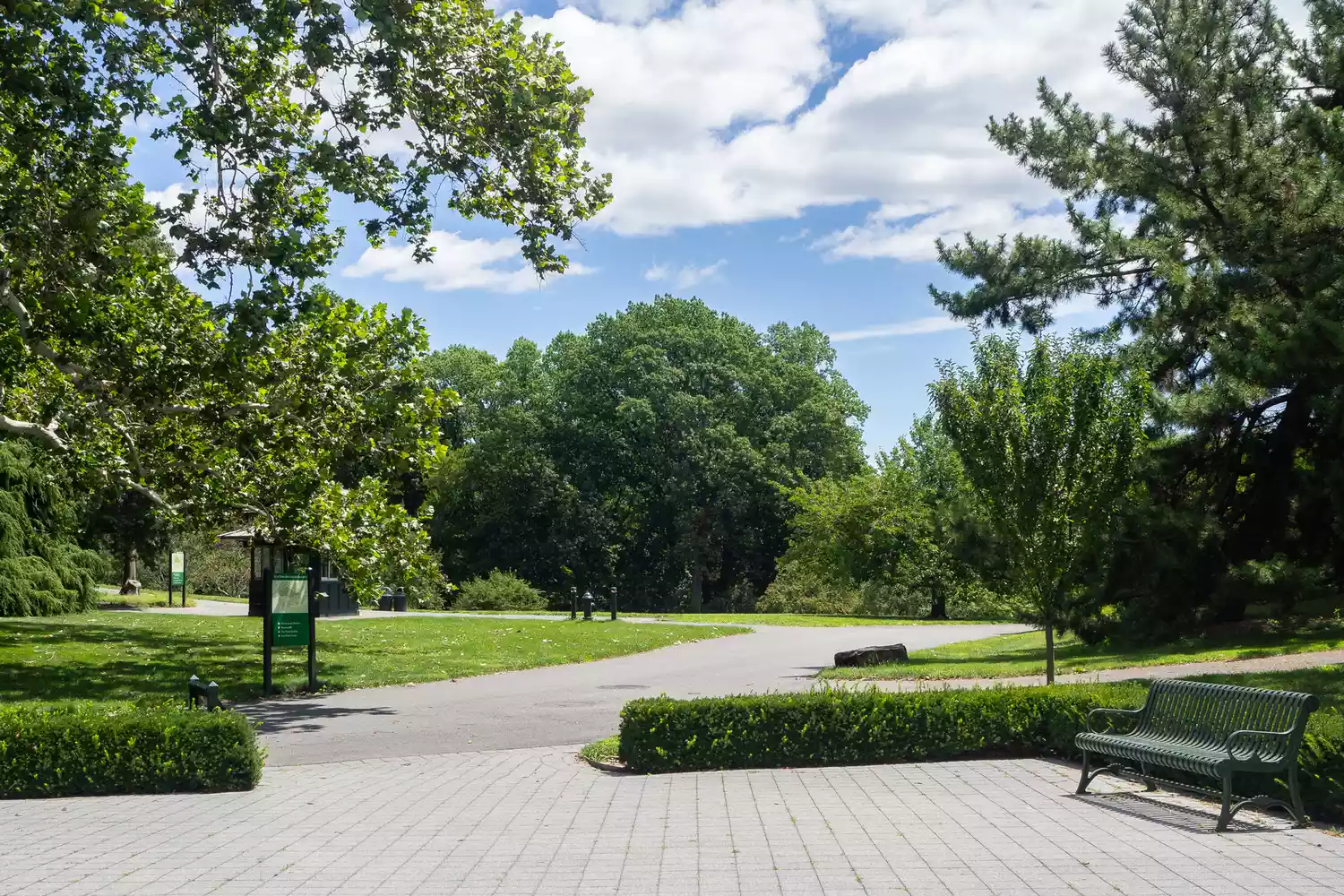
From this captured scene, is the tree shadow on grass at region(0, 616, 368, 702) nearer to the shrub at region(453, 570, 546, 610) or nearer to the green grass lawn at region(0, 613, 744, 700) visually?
the green grass lawn at region(0, 613, 744, 700)

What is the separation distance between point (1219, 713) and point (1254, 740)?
723 mm

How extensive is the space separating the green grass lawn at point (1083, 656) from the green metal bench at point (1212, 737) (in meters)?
8.21

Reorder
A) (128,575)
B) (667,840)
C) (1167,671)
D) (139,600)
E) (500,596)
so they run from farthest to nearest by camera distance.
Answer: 1. (128,575)
2. (500,596)
3. (139,600)
4. (1167,671)
5. (667,840)

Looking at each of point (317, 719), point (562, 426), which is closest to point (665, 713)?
point (317, 719)

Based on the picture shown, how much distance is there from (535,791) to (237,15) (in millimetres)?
8675

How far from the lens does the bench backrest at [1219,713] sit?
8.66 meters

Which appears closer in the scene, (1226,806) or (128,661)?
(1226,806)

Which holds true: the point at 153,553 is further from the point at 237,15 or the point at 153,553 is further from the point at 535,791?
the point at 535,791

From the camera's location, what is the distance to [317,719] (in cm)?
1552

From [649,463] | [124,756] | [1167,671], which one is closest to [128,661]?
[124,756]

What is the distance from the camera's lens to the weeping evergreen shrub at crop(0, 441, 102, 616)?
1147 inches

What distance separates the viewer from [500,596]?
46.9 metres

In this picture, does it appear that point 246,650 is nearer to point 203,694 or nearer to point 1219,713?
point 203,694

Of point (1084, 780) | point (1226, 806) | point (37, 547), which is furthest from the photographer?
point (37, 547)
